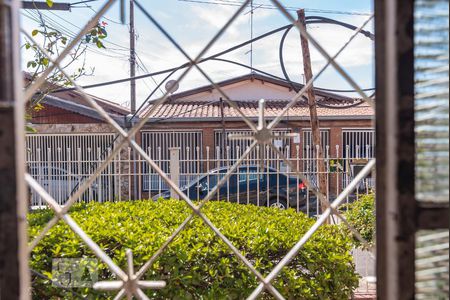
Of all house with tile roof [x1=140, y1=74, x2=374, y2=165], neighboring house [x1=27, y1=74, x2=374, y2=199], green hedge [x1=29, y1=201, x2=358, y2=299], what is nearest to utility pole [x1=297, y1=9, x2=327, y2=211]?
green hedge [x1=29, y1=201, x2=358, y2=299]

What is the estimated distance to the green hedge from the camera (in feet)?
8.01

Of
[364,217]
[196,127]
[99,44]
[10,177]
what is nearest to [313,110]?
[364,217]

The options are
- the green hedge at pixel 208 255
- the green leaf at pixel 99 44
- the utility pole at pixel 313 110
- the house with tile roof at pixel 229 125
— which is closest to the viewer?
the green hedge at pixel 208 255

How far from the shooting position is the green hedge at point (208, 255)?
2.44 metres

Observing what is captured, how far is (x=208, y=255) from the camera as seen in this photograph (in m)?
2.55

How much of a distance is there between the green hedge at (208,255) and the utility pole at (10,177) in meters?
1.72

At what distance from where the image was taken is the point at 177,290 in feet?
7.97

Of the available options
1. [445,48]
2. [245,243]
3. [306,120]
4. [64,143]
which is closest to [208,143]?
[306,120]

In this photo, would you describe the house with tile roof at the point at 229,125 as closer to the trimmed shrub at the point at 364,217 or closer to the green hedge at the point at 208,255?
the trimmed shrub at the point at 364,217

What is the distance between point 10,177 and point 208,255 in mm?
1950

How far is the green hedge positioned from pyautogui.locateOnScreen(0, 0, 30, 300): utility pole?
1.72 metres

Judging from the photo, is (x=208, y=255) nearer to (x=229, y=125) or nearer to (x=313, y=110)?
(x=313, y=110)

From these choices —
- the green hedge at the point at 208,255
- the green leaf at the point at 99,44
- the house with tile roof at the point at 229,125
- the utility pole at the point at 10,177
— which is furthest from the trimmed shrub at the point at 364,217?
the house with tile roof at the point at 229,125

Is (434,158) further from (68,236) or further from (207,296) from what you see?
(68,236)
